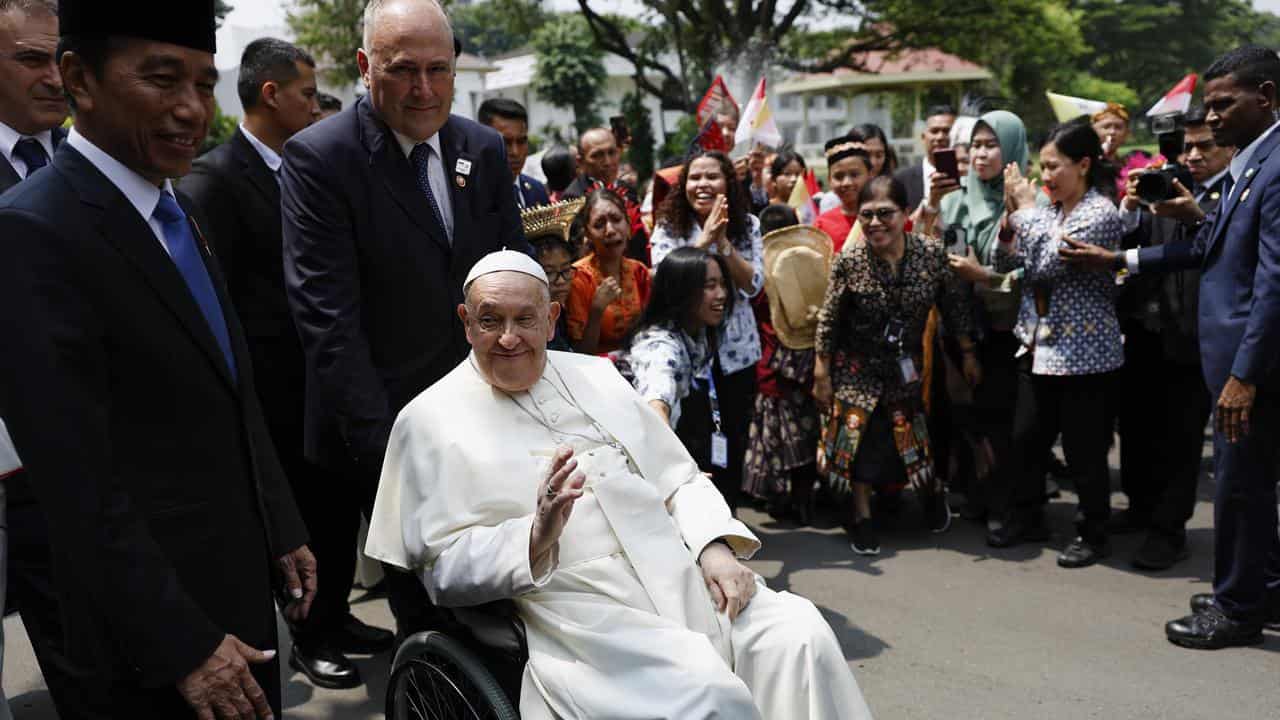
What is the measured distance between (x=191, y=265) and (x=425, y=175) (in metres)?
1.29

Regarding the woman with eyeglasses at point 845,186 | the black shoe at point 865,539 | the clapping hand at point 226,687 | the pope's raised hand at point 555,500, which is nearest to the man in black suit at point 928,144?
the woman with eyeglasses at point 845,186

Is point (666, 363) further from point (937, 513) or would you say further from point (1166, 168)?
point (1166, 168)

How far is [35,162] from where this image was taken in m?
3.12

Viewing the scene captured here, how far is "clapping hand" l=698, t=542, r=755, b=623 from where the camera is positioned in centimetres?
266

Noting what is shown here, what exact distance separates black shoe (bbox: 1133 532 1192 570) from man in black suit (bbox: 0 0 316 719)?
447cm

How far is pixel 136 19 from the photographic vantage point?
5.64ft

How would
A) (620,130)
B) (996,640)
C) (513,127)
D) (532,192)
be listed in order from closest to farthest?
(996,640) < (513,127) < (532,192) < (620,130)

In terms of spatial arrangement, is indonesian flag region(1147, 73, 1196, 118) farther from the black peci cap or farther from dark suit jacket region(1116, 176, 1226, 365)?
the black peci cap

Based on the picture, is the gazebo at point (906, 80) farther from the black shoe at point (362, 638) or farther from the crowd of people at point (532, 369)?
the black shoe at point (362, 638)

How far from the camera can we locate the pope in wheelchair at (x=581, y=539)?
7.89ft

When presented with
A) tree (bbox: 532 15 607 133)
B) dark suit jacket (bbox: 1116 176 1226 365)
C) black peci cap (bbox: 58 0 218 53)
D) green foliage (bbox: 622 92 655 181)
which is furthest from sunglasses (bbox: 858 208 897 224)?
tree (bbox: 532 15 607 133)

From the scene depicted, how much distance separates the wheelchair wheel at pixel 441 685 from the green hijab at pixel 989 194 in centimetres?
418

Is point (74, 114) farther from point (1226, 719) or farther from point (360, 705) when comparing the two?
point (1226, 719)

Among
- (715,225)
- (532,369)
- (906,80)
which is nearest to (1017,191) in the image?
(715,225)
